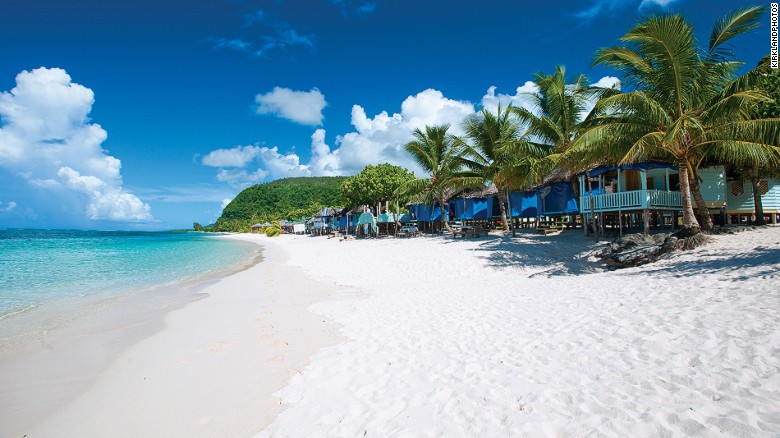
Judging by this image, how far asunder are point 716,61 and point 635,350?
11.1m

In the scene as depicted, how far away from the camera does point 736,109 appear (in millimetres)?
9555

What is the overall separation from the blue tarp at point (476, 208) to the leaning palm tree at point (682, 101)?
1291cm

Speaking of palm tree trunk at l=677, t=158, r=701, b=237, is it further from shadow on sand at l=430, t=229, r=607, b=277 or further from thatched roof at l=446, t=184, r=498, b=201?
thatched roof at l=446, t=184, r=498, b=201

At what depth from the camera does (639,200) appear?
13.4m

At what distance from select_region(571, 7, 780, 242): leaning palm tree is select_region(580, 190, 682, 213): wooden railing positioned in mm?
2185

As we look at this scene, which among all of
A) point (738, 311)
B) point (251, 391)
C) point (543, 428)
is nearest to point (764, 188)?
point (738, 311)

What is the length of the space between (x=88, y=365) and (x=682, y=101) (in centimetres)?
1399

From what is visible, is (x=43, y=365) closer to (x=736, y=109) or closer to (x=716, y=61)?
(x=736, y=109)

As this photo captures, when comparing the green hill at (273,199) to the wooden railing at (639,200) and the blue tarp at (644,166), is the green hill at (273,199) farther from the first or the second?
the wooden railing at (639,200)

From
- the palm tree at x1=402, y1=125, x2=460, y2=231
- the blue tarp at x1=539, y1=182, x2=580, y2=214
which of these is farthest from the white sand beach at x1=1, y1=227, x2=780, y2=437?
the palm tree at x1=402, y1=125, x2=460, y2=231

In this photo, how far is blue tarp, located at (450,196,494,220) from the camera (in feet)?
79.9

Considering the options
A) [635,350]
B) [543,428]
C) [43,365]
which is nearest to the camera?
[543,428]

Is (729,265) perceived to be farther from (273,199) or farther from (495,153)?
A: (273,199)

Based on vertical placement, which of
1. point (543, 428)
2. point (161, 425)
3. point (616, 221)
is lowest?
point (161, 425)
